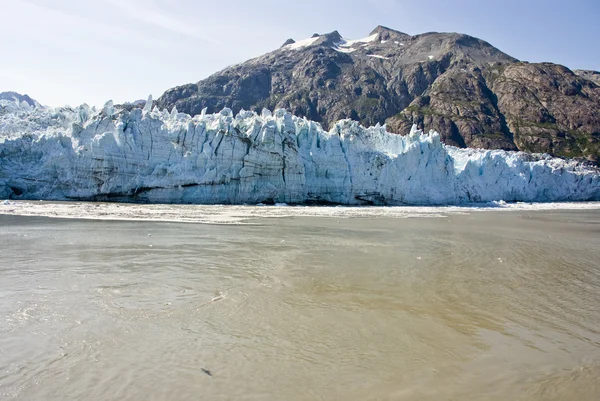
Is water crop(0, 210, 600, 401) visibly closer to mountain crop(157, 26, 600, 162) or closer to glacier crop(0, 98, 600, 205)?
glacier crop(0, 98, 600, 205)

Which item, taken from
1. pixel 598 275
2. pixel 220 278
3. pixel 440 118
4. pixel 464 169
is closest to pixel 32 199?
pixel 220 278

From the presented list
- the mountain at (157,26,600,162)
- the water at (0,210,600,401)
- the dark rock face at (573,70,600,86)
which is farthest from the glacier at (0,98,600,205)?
the dark rock face at (573,70,600,86)

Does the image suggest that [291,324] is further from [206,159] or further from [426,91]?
[426,91]

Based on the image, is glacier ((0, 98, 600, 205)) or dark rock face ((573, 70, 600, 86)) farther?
dark rock face ((573, 70, 600, 86))

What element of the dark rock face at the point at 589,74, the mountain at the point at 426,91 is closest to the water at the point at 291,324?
the mountain at the point at 426,91

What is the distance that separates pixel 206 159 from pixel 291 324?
27.3 m

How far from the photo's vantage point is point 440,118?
98000 mm

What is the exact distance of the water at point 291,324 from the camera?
4227 mm

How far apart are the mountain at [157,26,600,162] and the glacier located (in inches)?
2444

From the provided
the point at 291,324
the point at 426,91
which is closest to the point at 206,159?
the point at 291,324

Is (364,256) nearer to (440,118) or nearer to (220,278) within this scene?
(220,278)

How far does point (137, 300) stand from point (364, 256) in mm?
6651

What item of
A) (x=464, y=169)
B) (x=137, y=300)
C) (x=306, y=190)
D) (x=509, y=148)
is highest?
(x=509, y=148)

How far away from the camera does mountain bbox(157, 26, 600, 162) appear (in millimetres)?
94688
